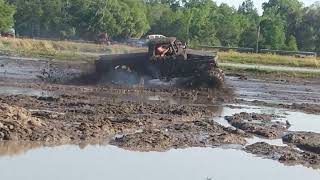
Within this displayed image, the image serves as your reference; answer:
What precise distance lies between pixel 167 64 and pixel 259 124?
1235cm

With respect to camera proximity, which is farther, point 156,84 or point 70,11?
point 70,11

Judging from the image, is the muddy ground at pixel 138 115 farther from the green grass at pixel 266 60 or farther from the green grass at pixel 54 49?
the green grass at pixel 266 60

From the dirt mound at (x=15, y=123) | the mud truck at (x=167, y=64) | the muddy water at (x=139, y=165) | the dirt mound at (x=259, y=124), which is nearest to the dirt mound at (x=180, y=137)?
the muddy water at (x=139, y=165)

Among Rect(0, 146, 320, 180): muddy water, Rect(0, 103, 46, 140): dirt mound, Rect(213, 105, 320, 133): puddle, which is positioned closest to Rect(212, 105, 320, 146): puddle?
Rect(213, 105, 320, 133): puddle

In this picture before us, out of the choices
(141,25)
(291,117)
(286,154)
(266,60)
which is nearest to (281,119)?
(291,117)

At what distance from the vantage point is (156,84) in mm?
34406

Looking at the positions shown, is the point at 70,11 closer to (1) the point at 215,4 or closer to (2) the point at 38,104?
(1) the point at 215,4

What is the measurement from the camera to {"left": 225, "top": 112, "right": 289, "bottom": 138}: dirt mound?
19438mm

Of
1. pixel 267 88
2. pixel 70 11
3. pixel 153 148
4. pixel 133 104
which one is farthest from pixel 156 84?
pixel 70 11

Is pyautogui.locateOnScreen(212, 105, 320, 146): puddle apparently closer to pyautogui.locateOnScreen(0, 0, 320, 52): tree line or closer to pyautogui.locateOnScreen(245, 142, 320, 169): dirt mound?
pyautogui.locateOnScreen(245, 142, 320, 169): dirt mound

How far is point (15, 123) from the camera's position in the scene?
15.5m

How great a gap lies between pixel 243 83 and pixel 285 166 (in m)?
27.2

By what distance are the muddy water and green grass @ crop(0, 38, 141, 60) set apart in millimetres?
40894

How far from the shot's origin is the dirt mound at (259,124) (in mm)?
19438
